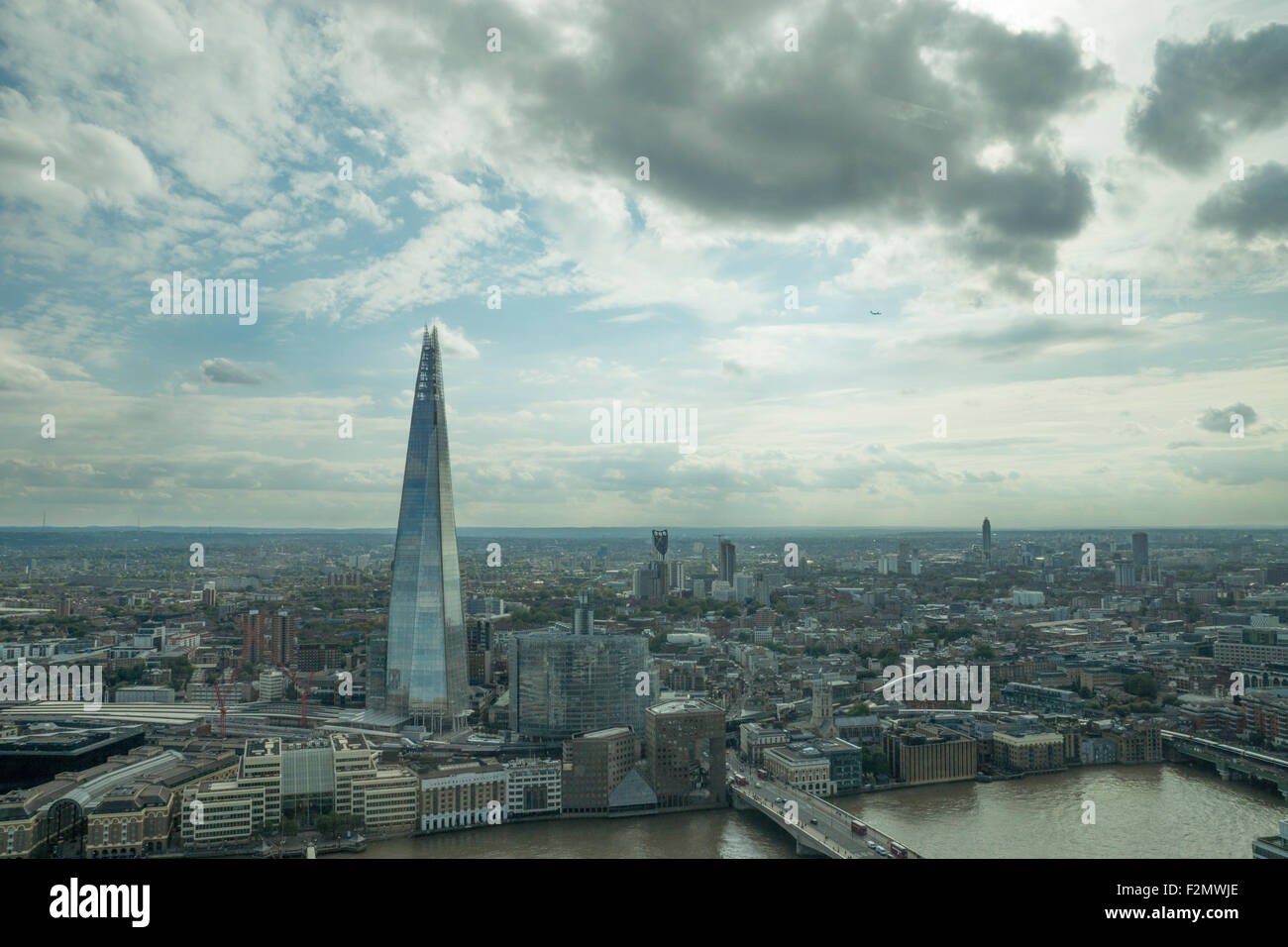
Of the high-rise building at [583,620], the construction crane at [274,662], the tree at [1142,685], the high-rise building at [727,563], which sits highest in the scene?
the high-rise building at [727,563]

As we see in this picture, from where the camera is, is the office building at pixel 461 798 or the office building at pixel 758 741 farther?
the office building at pixel 758 741

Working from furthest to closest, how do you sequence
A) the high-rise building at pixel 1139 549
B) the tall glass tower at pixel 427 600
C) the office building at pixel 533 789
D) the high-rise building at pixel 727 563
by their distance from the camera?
1. the high-rise building at pixel 727 563
2. the high-rise building at pixel 1139 549
3. the tall glass tower at pixel 427 600
4. the office building at pixel 533 789

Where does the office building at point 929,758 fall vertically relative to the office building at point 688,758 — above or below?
below

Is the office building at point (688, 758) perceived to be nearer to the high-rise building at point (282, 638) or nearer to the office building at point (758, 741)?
Result: the office building at point (758, 741)

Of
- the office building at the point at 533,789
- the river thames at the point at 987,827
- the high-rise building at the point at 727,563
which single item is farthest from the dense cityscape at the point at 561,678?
the river thames at the point at 987,827

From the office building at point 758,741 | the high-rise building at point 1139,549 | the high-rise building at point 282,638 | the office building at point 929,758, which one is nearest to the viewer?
the office building at point 929,758

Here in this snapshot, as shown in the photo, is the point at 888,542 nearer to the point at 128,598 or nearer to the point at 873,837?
the point at 873,837
